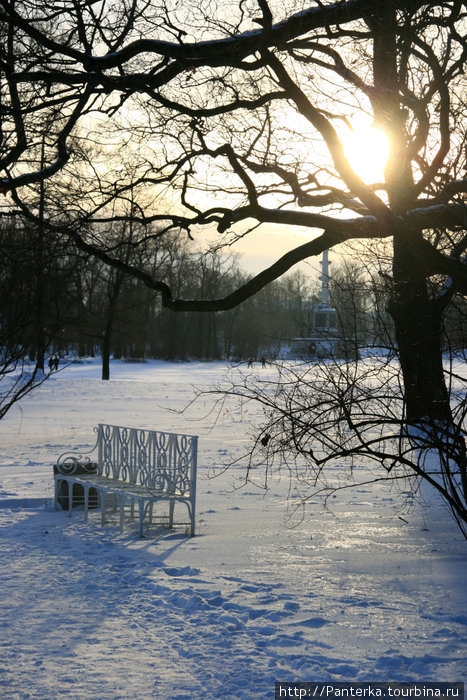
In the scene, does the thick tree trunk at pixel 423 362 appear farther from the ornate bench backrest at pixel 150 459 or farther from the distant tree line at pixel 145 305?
the ornate bench backrest at pixel 150 459

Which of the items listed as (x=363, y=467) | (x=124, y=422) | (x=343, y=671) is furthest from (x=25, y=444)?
(x=343, y=671)

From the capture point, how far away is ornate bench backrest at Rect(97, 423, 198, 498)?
801 centimetres

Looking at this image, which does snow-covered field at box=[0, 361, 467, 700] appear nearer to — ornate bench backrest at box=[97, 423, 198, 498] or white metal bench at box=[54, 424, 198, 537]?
white metal bench at box=[54, 424, 198, 537]

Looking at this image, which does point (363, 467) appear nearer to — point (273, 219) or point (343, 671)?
point (273, 219)

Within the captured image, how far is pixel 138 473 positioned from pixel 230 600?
12.0ft

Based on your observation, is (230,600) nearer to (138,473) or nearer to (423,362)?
(423,362)

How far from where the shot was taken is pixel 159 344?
75.6m

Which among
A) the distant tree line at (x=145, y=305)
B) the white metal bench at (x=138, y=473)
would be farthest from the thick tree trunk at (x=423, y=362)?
the white metal bench at (x=138, y=473)

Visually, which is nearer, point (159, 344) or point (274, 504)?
point (274, 504)

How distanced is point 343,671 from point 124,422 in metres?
14.5

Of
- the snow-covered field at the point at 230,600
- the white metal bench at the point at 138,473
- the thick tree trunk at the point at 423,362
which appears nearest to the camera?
the snow-covered field at the point at 230,600

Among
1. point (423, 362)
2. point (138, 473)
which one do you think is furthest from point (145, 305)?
point (423, 362)

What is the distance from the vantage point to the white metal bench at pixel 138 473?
791cm

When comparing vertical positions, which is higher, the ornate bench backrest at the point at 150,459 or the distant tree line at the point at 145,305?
the distant tree line at the point at 145,305
